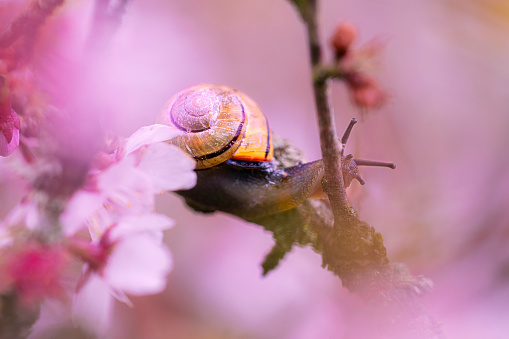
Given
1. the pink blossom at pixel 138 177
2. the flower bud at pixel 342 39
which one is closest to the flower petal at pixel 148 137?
the pink blossom at pixel 138 177

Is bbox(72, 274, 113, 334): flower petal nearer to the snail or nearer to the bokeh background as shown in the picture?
the snail

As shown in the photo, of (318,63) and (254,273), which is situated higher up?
(318,63)

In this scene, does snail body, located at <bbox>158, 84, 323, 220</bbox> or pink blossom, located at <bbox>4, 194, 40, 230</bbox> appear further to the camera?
snail body, located at <bbox>158, 84, 323, 220</bbox>

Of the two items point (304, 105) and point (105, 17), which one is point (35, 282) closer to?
point (105, 17)

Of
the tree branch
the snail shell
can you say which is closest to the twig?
the tree branch

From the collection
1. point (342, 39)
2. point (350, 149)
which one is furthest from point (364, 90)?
point (350, 149)

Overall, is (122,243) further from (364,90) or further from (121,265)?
(364,90)

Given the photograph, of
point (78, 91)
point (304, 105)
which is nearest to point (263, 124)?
point (78, 91)
